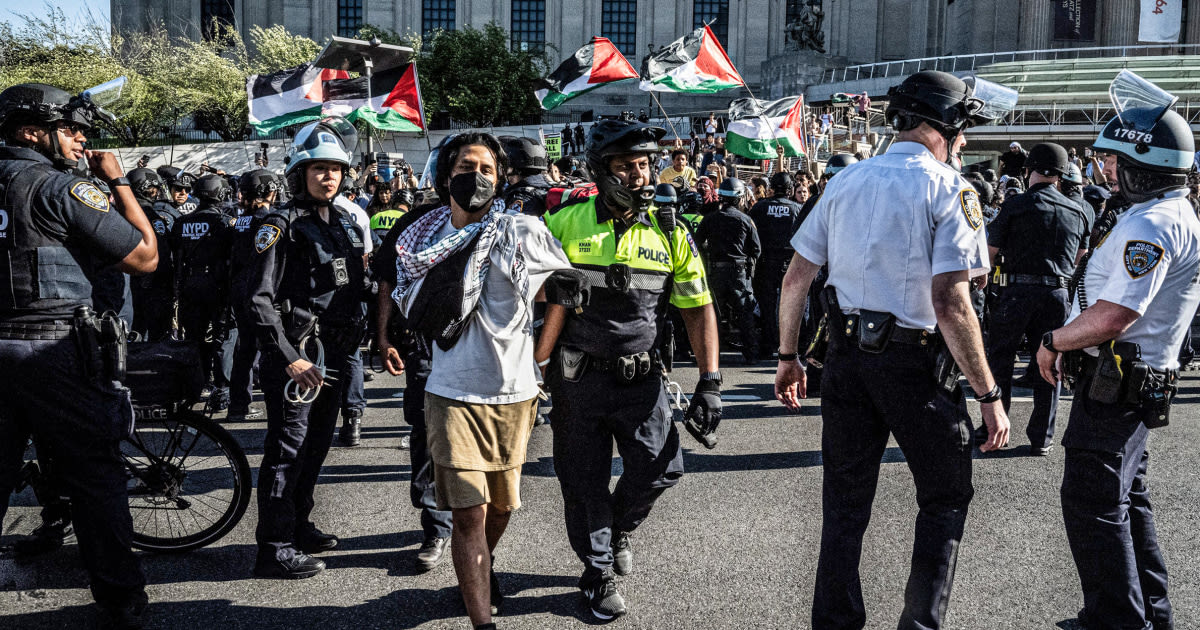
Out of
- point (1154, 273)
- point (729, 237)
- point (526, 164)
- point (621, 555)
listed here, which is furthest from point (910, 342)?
point (729, 237)

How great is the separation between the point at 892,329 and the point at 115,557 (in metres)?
3.01

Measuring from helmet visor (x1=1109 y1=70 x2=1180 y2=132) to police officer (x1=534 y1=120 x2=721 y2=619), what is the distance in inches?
69.6

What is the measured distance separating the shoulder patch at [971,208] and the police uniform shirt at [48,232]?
3.02 meters

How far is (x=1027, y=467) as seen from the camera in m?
6.06

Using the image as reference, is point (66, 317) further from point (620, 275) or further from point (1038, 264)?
point (1038, 264)

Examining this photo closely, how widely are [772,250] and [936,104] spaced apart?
7.52m

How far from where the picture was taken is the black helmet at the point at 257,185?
7711 mm

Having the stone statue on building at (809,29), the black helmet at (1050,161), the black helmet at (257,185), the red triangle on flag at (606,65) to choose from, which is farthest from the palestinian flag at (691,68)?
the stone statue on building at (809,29)

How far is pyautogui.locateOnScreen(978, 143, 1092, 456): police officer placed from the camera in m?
6.34

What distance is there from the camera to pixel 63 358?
3.42 meters

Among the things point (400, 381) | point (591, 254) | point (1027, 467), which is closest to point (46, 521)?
point (591, 254)

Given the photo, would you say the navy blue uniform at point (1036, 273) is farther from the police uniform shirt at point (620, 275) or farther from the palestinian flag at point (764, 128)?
the palestinian flag at point (764, 128)

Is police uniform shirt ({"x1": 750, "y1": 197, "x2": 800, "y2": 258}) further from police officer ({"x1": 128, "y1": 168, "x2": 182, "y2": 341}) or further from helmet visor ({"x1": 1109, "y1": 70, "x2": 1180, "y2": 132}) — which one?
helmet visor ({"x1": 1109, "y1": 70, "x2": 1180, "y2": 132})

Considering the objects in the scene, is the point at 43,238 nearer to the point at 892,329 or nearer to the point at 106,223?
the point at 106,223
